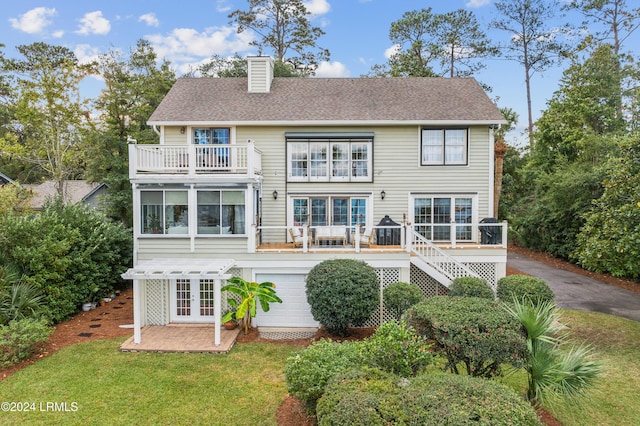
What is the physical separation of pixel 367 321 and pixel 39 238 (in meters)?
11.1

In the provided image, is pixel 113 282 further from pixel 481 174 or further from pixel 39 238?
pixel 481 174

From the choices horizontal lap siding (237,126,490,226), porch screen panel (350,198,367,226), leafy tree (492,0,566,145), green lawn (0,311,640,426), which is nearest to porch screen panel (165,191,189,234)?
horizontal lap siding (237,126,490,226)

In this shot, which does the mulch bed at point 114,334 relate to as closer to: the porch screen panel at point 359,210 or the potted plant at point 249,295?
the potted plant at point 249,295

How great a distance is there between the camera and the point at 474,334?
6.32 meters

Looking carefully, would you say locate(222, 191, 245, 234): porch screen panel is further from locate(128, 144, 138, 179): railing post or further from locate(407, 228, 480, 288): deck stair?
locate(407, 228, 480, 288): deck stair

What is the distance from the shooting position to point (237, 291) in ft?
38.2

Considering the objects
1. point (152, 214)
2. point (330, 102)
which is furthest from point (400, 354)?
point (330, 102)

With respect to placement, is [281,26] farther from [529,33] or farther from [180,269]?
[180,269]

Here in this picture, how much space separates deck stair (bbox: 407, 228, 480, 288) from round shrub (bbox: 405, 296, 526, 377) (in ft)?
18.4

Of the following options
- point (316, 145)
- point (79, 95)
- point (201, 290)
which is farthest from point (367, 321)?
point (79, 95)

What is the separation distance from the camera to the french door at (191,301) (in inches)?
518

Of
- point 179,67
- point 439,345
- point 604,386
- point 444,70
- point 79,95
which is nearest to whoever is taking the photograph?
point 439,345

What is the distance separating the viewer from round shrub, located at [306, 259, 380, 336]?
11.2 m

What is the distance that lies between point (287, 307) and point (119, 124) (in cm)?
1709
